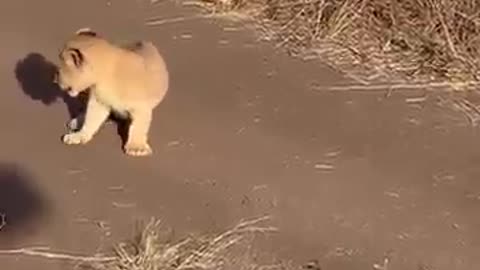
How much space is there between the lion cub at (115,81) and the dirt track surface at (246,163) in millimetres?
100

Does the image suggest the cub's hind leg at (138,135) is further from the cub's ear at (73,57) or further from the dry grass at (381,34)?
the dry grass at (381,34)

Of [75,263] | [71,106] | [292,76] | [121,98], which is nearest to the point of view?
[75,263]

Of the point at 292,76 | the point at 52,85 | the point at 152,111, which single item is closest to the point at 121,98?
the point at 152,111

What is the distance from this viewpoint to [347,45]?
21.2 feet

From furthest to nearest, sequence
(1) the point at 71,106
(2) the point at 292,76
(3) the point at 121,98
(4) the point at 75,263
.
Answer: (2) the point at 292,76 → (1) the point at 71,106 → (3) the point at 121,98 → (4) the point at 75,263

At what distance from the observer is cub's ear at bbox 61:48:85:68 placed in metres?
5.08

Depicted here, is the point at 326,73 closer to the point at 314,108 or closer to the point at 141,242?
the point at 314,108

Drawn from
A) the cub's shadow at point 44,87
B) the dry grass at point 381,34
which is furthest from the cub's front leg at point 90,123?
the dry grass at point 381,34

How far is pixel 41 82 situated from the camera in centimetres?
582

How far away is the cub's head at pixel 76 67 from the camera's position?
5.09m

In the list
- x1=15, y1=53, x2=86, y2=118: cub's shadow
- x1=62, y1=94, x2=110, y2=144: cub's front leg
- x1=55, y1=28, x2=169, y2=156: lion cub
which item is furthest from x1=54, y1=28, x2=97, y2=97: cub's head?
x1=15, y1=53, x2=86, y2=118: cub's shadow

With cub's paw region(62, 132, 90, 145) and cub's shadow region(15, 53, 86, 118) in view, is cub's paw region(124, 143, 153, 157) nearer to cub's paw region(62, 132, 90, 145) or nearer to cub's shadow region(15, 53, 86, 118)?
cub's paw region(62, 132, 90, 145)

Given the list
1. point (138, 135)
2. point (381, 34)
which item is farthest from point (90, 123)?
point (381, 34)

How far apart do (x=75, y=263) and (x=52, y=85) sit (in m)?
1.40
